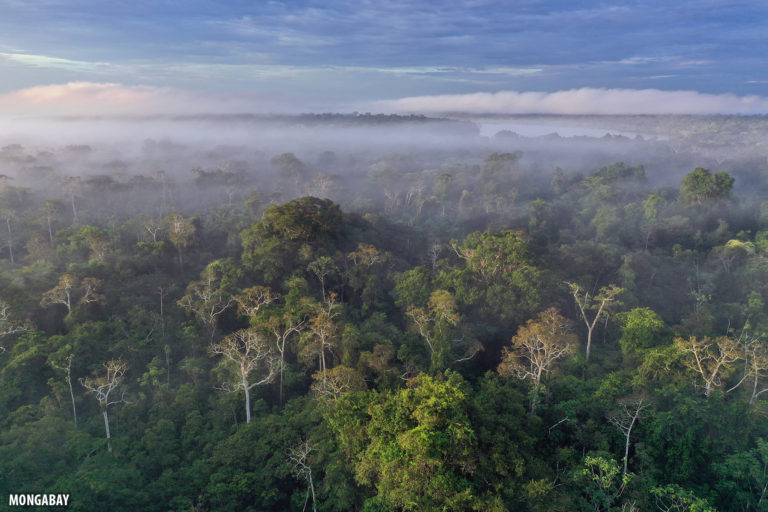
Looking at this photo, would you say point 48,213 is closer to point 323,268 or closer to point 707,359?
point 323,268

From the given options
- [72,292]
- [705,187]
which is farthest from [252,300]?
[705,187]

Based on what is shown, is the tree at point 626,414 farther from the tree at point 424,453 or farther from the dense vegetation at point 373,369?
the tree at point 424,453

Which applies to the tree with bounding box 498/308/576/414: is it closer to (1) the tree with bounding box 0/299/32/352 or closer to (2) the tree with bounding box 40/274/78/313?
(2) the tree with bounding box 40/274/78/313

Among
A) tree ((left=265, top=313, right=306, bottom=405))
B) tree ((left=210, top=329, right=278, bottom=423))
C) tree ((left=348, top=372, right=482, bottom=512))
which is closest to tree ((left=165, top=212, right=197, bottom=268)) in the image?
tree ((left=210, top=329, right=278, bottom=423))

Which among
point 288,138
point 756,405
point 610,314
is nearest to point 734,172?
point 610,314

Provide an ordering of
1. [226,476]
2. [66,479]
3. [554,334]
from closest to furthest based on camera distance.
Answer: [66,479] < [226,476] < [554,334]

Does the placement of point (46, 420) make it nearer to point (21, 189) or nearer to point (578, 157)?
point (21, 189)
